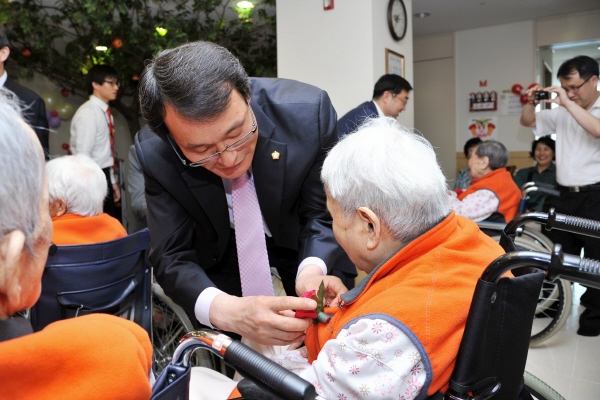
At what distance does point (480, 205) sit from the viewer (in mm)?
3236

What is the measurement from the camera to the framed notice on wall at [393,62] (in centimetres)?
419

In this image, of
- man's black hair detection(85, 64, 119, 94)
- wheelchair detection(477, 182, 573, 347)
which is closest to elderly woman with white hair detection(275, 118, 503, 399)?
wheelchair detection(477, 182, 573, 347)

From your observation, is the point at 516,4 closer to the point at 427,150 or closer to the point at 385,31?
the point at 385,31

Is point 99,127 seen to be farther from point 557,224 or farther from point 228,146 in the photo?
point 557,224

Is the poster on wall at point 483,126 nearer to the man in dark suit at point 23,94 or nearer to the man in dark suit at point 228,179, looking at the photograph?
the man in dark suit at point 23,94

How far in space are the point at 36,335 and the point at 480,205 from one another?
3093mm

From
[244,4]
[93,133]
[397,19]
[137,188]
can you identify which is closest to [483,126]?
[397,19]

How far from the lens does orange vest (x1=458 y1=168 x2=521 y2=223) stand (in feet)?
10.9

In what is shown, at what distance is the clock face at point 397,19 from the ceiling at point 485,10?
72.3 inches

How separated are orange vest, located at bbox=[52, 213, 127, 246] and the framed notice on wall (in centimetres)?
300

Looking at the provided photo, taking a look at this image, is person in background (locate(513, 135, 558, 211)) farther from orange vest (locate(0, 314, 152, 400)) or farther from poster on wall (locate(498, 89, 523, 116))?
orange vest (locate(0, 314, 152, 400))

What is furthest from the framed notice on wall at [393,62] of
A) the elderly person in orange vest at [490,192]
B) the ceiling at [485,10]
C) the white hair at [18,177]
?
the white hair at [18,177]

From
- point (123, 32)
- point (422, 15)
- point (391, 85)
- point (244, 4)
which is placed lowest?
point (391, 85)

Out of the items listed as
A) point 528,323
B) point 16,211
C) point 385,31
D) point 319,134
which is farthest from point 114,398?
point 385,31
